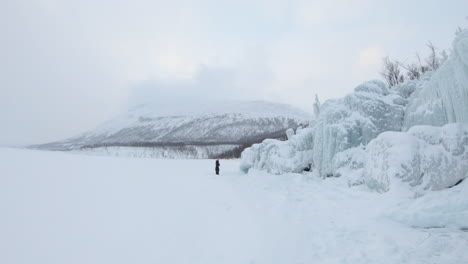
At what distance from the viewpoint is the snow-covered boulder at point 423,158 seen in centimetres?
745

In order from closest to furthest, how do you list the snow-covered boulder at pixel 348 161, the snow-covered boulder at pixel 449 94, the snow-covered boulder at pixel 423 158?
the snow-covered boulder at pixel 423 158 < the snow-covered boulder at pixel 449 94 < the snow-covered boulder at pixel 348 161

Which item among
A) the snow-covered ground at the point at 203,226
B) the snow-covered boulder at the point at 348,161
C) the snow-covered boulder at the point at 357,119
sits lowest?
the snow-covered ground at the point at 203,226

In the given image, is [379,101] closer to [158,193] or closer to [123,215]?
[158,193]

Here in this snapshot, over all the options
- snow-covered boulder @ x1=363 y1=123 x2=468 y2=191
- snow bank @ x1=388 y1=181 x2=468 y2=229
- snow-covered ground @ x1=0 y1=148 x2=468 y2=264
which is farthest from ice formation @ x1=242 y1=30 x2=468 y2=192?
snow bank @ x1=388 y1=181 x2=468 y2=229

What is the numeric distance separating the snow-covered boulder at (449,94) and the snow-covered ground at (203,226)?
312 centimetres

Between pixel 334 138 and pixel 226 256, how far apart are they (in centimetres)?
1042

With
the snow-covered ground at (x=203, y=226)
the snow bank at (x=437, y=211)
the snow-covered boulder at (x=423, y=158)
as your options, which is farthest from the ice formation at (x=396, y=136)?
the snow bank at (x=437, y=211)

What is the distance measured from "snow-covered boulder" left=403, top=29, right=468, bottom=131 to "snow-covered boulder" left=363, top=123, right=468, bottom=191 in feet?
2.94

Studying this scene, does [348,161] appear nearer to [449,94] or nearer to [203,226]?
[449,94]

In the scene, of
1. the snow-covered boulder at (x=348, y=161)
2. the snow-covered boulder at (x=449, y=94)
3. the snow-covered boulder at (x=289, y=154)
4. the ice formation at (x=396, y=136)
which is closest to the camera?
the ice formation at (x=396, y=136)

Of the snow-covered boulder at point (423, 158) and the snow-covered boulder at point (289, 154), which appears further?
the snow-covered boulder at point (289, 154)

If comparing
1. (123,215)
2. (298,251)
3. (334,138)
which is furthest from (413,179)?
(123,215)

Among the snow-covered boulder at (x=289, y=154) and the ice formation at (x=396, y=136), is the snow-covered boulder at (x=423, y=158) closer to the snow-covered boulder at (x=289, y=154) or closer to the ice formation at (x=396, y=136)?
the ice formation at (x=396, y=136)

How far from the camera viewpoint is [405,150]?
8.21 metres
